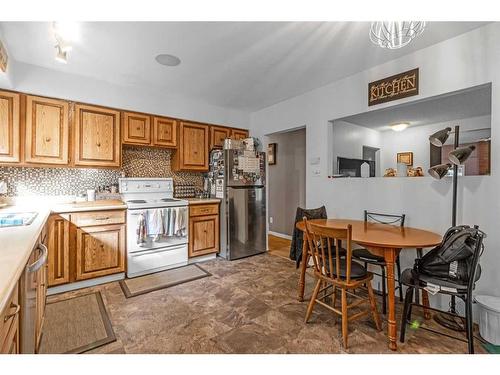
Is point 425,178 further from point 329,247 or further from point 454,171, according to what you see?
point 329,247

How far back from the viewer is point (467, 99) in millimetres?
3219

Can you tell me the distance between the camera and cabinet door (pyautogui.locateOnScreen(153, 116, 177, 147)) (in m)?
3.41

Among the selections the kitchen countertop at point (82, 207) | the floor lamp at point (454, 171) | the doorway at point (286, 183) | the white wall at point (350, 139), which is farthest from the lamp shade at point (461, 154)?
the kitchen countertop at point (82, 207)

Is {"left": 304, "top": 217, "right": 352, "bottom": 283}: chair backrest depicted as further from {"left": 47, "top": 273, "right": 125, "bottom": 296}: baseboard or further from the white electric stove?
{"left": 47, "top": 273, "right": 125, "bottom": 296}: baseboard

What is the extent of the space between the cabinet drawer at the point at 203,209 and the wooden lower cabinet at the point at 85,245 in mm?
887

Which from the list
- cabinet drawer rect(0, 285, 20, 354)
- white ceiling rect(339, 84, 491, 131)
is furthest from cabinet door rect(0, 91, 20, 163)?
white ceiling rect(339, 84, 491, 131)

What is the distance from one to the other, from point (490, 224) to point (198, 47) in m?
Answer: 2.94

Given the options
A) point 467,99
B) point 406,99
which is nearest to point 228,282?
point 406,99

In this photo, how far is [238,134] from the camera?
13.9 feet

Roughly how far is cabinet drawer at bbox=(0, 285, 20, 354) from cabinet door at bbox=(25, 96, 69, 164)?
224 cm

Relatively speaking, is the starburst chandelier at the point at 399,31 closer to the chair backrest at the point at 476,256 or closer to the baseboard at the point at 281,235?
the chair backrest at the point at 476,256

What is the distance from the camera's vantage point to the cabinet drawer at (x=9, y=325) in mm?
790

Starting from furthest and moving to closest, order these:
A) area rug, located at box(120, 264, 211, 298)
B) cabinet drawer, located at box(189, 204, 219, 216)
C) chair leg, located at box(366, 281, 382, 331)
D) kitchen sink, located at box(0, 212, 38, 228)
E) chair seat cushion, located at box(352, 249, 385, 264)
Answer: cabinet drawer, located at box(189, 204, 219, 216) < area rug, located at box(120, 264, 211, 298) < chair seat cushion, located at box(352, 249, 385, 264) < chair leg, located at box(366, 281, 382, 331) < kitchen sink, located at box(0, 212, 38, 228)
